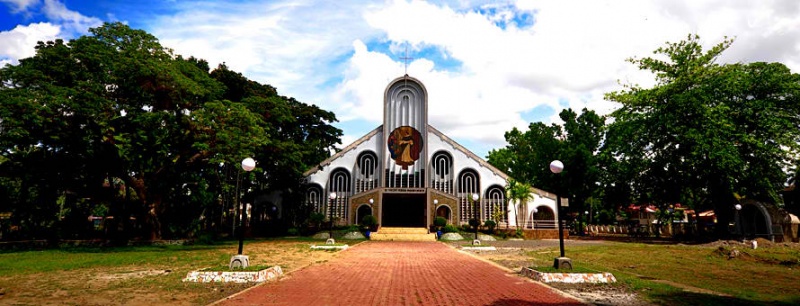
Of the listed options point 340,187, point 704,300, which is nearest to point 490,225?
point 340,187

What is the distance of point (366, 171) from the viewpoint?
42.3m

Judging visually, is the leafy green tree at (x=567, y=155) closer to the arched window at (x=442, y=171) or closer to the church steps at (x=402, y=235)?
the arched window at (x=442, y=171)

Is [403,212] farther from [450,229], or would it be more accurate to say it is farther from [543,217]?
[543,217]

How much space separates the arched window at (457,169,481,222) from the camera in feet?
133

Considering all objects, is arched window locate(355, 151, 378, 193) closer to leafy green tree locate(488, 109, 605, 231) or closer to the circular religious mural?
the circular religious mural

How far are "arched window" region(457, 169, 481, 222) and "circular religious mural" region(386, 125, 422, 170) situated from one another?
5020 mm

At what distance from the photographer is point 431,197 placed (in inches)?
1492

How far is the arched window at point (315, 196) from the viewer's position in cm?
4141

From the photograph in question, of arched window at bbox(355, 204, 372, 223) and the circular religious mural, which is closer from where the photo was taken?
arched window at bbox(355, 204, 372, 223)

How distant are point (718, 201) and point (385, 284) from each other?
30.4 metres

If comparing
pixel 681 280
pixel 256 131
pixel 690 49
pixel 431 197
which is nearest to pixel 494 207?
pixel 431 197

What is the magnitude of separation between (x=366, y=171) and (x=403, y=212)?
5492 mm

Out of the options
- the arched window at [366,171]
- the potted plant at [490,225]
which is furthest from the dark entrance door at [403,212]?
the potted plant at [490,225]

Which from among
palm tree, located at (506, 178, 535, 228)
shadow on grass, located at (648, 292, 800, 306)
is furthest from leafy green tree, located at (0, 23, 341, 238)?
palm tree, located at (506, 178, 535, 228)
